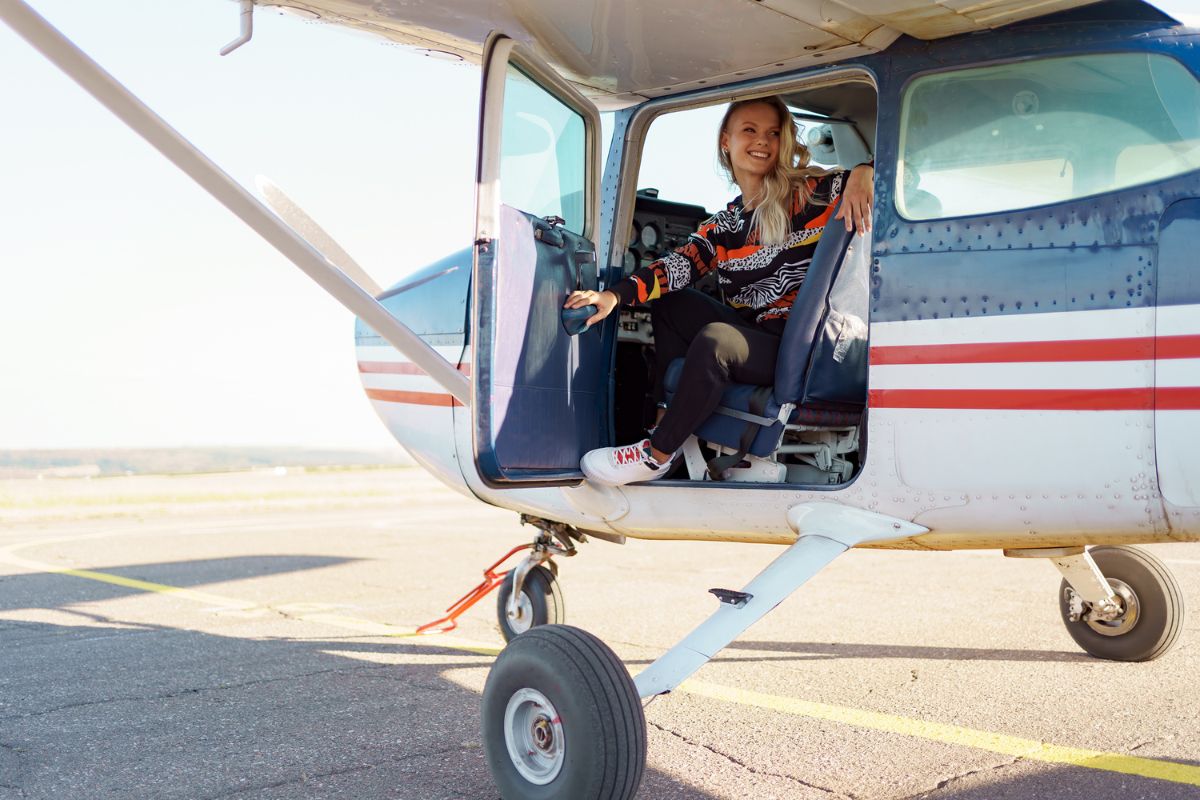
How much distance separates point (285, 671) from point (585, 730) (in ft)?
8.07

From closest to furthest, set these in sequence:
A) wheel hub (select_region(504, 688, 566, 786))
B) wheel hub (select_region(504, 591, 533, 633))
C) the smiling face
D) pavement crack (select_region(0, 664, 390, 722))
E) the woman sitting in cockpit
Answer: wheel hub (select_region(504, 688, 566, 786)) < the woman sitting in cockpit < the smiling face < pavement crack (select_region(0, 664, 390, 722)) < wheel hub (select_region(504, 591, 533, 633))

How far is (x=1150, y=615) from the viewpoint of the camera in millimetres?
4672

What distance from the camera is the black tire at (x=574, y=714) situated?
289 cm

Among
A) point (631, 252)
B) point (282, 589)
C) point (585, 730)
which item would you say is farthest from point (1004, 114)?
point (282, 589)

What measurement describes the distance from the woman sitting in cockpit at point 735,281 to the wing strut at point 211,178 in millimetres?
556

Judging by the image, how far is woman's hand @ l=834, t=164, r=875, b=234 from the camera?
10.9 ft

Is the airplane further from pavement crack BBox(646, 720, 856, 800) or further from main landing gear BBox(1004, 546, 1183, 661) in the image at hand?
main landing gear BBox(1004, 546, 1183, 661)

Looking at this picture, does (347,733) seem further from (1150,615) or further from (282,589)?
(282,589)

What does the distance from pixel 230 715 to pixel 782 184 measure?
9.37 feet

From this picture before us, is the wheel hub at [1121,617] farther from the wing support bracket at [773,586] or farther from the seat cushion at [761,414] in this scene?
the wing support bracket at [773,586]

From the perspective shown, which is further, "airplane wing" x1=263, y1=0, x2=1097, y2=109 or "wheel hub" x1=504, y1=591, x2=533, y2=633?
"wheel hub" x1=504, y1=591, x2=533, y2=633

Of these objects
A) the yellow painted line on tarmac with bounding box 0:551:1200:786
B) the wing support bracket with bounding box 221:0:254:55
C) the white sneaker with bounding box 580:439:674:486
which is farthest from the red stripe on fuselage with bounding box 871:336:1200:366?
the wing support bracket with bounding box 221:0:254:55

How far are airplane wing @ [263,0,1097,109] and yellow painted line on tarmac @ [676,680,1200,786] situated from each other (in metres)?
2.29

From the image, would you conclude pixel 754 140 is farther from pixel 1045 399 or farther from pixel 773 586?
pixel 773 586
